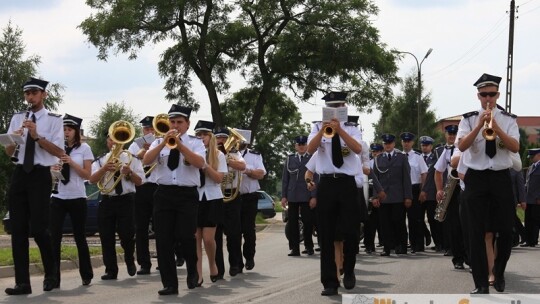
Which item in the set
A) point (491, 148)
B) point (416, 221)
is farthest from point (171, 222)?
point (416, 221)

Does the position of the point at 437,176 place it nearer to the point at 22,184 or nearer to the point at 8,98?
the point at 22,184

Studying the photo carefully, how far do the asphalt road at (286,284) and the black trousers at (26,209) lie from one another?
47cm

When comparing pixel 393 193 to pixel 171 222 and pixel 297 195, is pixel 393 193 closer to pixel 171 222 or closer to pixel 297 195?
pixel 297 195

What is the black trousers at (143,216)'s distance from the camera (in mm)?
14516

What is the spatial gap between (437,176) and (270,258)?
426cm

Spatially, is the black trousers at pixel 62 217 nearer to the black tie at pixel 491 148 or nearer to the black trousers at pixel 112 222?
the black trousers at pixel 112 222

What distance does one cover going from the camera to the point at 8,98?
6244 cm

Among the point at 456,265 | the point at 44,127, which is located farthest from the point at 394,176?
the point at 44,127

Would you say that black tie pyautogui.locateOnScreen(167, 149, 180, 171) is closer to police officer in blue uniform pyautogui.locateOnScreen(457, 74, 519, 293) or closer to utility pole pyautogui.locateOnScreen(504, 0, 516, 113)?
police officer in blue uniform pyautogui.locateOnScreen(457, 74, 519, 293)

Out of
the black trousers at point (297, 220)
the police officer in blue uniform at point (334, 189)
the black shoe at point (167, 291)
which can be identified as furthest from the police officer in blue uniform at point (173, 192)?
the black trousers at point (297, 220)

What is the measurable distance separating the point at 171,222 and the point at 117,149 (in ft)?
7.45

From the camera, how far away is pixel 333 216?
11648mm

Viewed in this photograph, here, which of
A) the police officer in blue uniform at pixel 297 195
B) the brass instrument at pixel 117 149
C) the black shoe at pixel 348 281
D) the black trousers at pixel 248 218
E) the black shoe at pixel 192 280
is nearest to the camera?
the black shoe at pixel 348 281

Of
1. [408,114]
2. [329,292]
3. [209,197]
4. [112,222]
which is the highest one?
[408,114]
